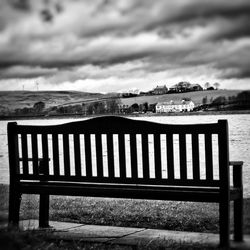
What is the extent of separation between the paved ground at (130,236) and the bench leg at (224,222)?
3.5 inches

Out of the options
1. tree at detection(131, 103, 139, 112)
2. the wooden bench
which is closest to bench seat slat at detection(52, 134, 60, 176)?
the wooden bench

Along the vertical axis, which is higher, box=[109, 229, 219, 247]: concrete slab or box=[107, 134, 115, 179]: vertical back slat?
box=[107, 134, 115, 179]: vertical back slat

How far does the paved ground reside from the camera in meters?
4.37

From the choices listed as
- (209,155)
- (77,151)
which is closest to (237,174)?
(209,155)

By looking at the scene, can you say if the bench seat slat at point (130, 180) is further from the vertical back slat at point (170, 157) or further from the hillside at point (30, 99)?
the hillside at point (30, 99)

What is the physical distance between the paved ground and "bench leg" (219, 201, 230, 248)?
3.5 inches

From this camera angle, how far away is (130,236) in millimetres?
4699

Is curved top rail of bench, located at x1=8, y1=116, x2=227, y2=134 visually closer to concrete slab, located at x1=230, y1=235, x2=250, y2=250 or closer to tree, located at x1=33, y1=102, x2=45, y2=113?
concrete slab, located at x1=230, y1=235, x2=250, y2=250

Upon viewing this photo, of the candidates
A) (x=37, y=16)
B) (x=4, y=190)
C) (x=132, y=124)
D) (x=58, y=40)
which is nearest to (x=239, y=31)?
(x=37, y=16)

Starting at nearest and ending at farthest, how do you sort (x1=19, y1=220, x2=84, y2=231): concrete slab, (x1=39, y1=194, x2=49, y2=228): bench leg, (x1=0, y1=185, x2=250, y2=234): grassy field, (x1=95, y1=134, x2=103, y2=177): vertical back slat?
(x1=95, y1=134, x2=103, y2=177): vertical back slat
(x1=19, y1=220, x2=84, y2=231): concrete slab
(x1=39, y1=194, x2=49, y2=228): bench leg
(x1=0, y1=185, x2=250, y2=234): grassy field

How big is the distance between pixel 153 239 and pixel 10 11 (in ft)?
23.0

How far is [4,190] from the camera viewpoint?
8.95m

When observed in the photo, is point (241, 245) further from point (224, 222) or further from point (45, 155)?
point (45, 155)

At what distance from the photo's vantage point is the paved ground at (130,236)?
437 centimetres
